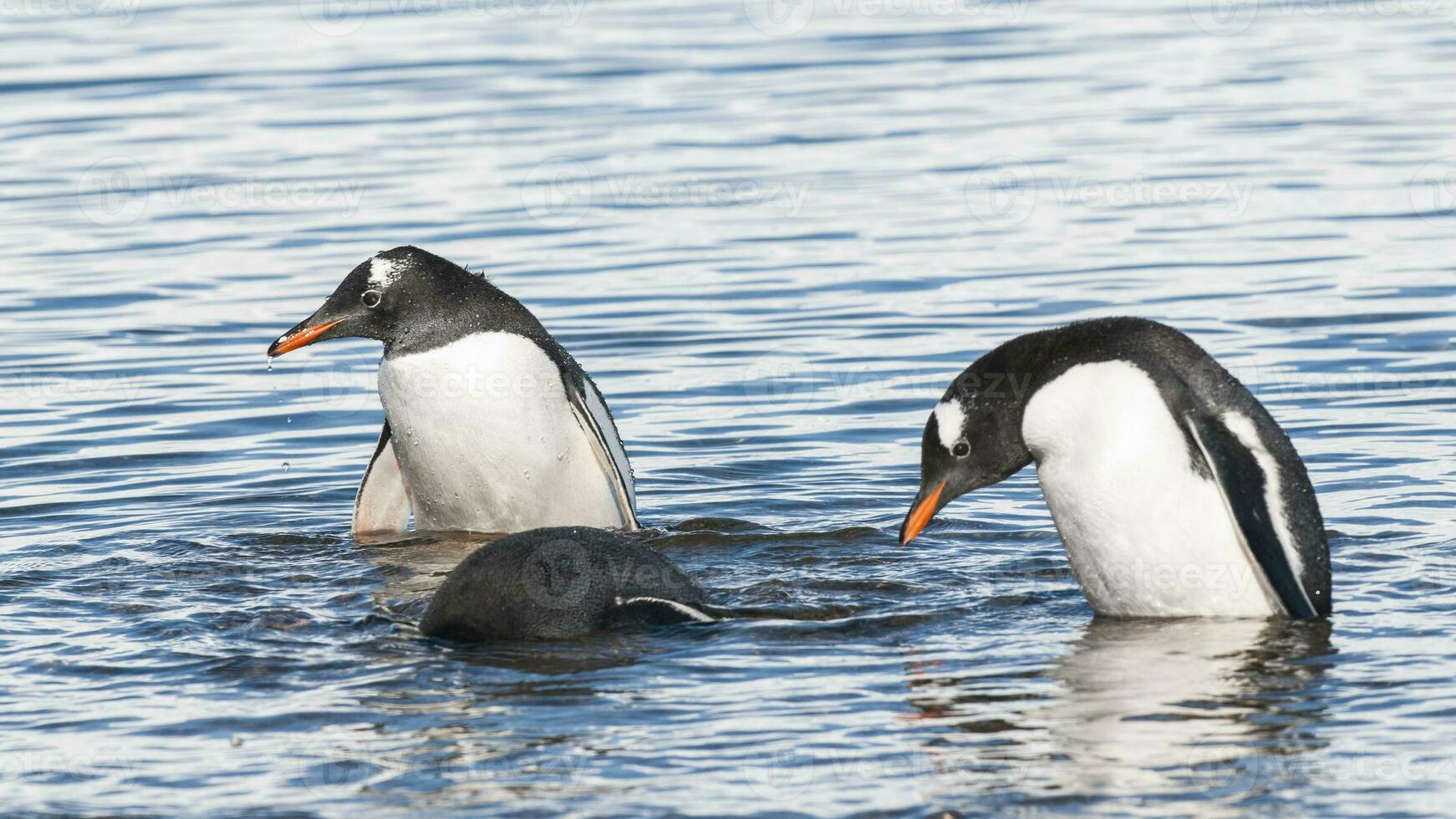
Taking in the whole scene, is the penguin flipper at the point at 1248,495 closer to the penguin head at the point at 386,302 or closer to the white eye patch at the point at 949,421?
the white eye patch at the point at 949,421

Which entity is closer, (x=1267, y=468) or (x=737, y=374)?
(x=1267, y=468)

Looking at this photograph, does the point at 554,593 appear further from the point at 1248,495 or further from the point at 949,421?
the point at 1248,495

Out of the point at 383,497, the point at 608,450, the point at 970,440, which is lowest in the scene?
the point at 383,497

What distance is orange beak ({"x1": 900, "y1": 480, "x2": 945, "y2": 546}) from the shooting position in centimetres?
599

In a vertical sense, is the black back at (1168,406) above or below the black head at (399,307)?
below

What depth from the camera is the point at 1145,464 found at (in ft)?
19.1

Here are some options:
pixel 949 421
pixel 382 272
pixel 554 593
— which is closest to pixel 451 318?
pixel 382 272

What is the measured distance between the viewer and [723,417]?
973cm

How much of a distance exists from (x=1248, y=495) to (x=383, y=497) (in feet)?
11.6

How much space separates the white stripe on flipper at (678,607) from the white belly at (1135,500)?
998mm

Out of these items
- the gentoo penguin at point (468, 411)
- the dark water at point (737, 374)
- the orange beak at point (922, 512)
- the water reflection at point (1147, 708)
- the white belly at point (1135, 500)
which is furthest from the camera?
the gentoo penguin at point (468, 411)

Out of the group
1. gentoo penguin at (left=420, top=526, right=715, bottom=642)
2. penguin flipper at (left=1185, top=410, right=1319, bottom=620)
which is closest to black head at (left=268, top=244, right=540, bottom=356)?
gentoo penguin at (left=420, top=526, right=715, bottom=642)

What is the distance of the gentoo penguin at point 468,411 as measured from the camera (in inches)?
307

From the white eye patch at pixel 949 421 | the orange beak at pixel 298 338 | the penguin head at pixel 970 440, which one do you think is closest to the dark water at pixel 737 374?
the penguin head at pixel 970 440
